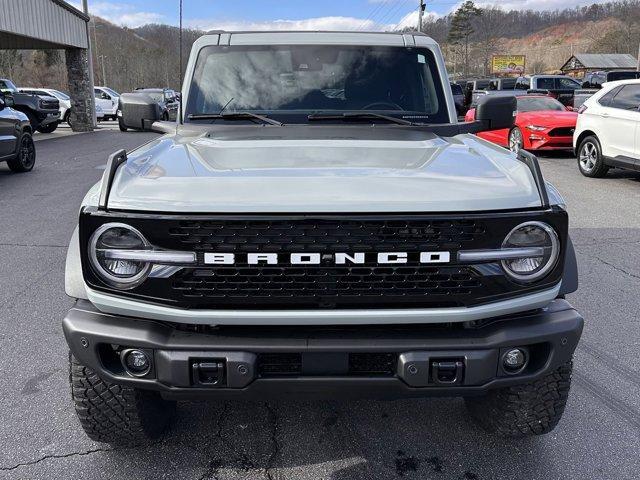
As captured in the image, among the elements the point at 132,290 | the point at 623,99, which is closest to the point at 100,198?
the point at 132,290

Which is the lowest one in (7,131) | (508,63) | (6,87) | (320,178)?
(7,131)

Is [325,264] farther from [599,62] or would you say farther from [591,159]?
[599,62]

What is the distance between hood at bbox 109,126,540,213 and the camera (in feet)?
6.73

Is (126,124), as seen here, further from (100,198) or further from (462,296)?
(462,296)

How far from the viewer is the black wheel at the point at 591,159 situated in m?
10.2

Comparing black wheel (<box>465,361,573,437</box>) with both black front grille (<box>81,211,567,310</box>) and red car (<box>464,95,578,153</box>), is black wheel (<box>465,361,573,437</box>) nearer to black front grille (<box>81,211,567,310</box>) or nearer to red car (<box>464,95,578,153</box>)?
black front grille (<box>81,211,567,310</box>)

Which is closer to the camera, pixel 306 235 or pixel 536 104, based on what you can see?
pixel 306 235

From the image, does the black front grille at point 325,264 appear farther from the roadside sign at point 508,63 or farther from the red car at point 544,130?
the roadside sign at point 508,63

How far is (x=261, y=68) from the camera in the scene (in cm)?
366

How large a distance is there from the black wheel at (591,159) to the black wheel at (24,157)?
10718mm

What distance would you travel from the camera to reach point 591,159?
10516mm

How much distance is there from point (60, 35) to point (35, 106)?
2.78m

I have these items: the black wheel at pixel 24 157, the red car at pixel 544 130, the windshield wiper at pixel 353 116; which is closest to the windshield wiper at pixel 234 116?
the windshield wiper at pixel 353 116

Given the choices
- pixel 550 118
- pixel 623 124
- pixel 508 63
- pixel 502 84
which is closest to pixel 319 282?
pixel 623 124
